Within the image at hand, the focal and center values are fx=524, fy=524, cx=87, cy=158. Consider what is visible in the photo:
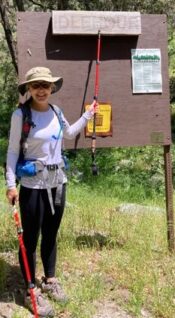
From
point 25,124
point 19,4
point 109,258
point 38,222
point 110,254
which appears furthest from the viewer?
point 19,4

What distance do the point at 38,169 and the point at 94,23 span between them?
1788mm

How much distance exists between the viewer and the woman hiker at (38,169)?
400 centimetres

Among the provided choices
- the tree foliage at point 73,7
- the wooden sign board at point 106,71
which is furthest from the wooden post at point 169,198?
the tree foliage at point 73,7

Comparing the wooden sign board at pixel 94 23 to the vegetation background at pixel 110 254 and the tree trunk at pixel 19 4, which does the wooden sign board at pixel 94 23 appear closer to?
the vegetation background at pixel 110 254

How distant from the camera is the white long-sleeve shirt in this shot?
13.1 feet

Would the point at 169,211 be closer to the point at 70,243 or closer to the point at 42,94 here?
the point at 70,243

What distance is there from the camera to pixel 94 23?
5.07 meters

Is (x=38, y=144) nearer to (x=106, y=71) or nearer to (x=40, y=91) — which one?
(x=40, y=91)

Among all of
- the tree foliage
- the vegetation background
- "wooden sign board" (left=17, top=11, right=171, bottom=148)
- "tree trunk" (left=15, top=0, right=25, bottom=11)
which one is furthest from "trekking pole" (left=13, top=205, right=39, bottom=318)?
"tree trunk" (left=15, top=0, right=25, bottom=11)

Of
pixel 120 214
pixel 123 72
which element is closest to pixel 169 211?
pixel 120 214

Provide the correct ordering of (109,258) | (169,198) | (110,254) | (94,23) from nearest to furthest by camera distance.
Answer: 1. (94,23)
2. (109,258)
3. (110,254)
4. (169,198)

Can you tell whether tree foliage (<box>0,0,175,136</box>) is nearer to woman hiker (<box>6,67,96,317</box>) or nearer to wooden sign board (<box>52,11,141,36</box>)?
wooden sign board (<box>52,11,141,36</box>)

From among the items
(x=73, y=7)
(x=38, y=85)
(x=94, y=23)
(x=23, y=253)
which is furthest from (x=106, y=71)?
(x=73, y=7)

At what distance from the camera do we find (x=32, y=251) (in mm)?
4211
